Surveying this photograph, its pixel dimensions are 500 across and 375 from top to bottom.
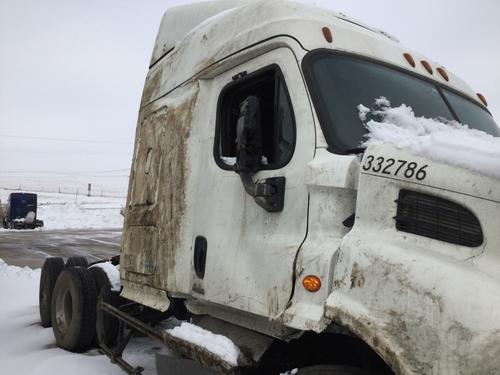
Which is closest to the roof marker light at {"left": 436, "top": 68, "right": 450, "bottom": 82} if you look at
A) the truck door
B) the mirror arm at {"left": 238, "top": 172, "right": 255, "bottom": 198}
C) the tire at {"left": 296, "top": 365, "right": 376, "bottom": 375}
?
the truck door

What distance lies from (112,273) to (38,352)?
3.64 feet

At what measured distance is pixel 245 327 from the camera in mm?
3053

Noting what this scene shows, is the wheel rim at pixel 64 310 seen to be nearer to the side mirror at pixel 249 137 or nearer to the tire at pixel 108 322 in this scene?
the tire at pixel 108 322

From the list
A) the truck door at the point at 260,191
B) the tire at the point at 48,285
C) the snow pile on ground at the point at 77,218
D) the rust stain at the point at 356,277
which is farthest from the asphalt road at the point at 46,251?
the snow pile on ground at the point at 77,218

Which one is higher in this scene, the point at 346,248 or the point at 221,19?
the point at 221,19

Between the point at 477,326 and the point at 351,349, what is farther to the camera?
the point at 351,349

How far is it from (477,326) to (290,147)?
1.34 meters

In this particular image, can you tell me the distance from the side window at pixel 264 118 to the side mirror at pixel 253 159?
4 centimetres

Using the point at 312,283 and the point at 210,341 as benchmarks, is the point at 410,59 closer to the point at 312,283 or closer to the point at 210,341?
the point at 312,283

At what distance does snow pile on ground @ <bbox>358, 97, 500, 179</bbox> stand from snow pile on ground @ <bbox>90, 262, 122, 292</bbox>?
3549mm

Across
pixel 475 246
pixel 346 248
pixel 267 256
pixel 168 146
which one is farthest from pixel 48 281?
pixel 475 246

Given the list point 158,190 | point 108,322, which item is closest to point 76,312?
point 108,322

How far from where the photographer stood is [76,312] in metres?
5.25

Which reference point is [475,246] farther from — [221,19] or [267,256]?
[221,19]
